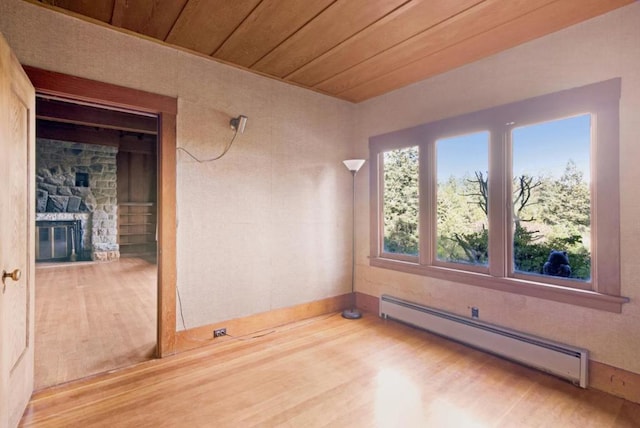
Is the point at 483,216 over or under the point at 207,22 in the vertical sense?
under

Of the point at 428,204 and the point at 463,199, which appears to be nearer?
the point at 463,199

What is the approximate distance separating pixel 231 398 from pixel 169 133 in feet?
6.88

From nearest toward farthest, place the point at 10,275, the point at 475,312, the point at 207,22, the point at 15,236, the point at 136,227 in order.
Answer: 1. the point at 10,275
2. the point at 15,236
3. the point at 207,22
4. the point at 475,312
5. the point at 136,227

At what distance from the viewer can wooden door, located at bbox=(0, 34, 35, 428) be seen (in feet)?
4.97

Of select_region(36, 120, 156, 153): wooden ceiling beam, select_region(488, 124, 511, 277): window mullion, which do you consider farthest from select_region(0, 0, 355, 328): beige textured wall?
select_region(36, 120, 156, 153): wooden ceiling beam

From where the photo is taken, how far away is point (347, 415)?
1896mm

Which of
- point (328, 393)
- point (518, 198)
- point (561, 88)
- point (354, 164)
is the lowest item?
point (328, 393)

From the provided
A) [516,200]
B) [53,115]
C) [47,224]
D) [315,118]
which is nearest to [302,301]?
[315,118]

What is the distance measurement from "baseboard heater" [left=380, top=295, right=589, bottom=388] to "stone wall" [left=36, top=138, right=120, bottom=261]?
23.6 feet

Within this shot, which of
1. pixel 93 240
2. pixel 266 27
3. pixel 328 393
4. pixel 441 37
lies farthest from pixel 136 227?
pixel 441 37

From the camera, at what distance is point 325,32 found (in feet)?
7.85

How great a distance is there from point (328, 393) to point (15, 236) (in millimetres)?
2084

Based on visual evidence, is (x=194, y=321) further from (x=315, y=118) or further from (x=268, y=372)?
(x=315, y=118)

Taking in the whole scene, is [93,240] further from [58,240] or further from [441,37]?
[441,37]
